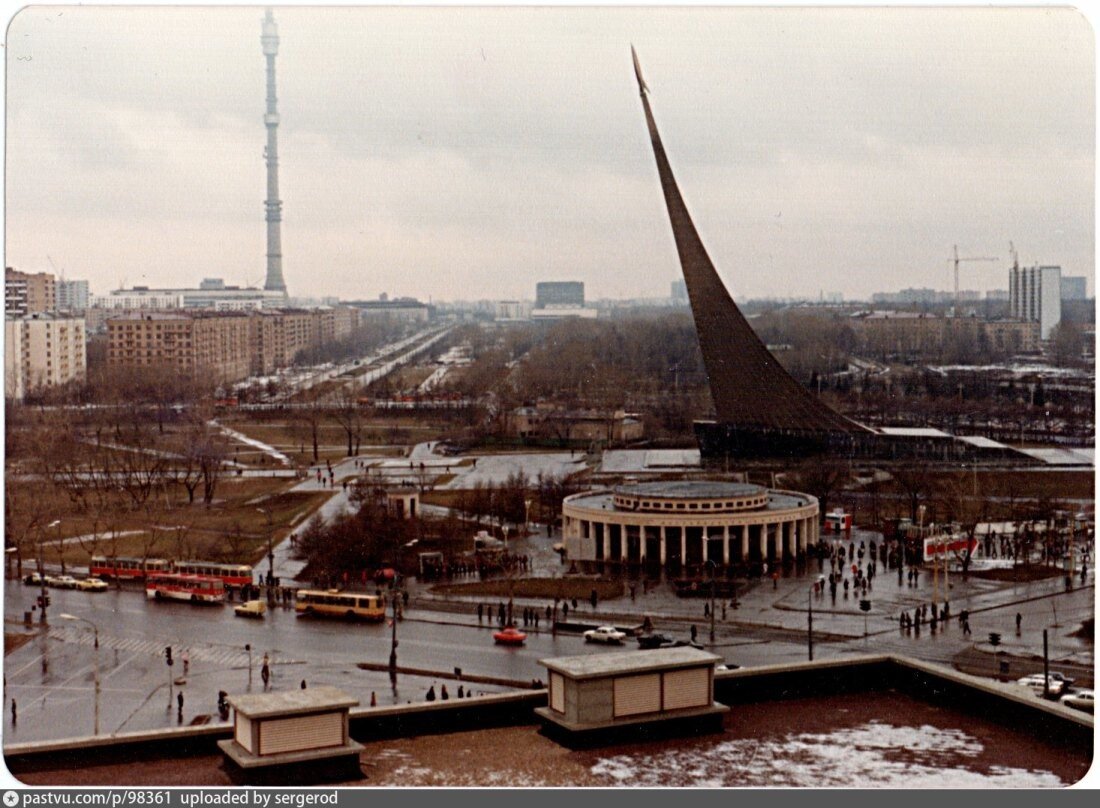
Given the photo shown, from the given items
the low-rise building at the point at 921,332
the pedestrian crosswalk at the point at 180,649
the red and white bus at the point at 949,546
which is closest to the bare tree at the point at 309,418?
the red and white bus at the point at 949,546

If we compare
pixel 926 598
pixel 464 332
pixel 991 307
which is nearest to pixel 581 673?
pixel 926 598

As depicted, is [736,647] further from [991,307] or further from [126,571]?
[991,307]

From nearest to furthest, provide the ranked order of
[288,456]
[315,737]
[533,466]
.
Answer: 1. [315,737]
2. [533,466]
3. [288,456]

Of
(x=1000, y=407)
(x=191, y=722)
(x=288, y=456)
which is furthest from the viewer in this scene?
(x=1000, y=407)

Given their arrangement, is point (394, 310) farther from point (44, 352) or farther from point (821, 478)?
point (821, 478)

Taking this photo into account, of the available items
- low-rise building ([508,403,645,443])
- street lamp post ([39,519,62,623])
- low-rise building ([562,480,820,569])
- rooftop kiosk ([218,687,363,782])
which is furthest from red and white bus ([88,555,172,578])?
low-rise building ([508,403,645,443])

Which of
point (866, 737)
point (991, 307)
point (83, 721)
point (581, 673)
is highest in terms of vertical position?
point (991, 307)

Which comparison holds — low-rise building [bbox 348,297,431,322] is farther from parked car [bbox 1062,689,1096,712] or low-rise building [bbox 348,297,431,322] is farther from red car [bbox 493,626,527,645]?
parked car [bbox 1062,689,1096,712]

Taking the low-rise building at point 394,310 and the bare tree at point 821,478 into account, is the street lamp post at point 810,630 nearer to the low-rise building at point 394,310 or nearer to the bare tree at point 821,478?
the bare tree at point 821,478

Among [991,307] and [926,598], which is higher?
[991,307]
